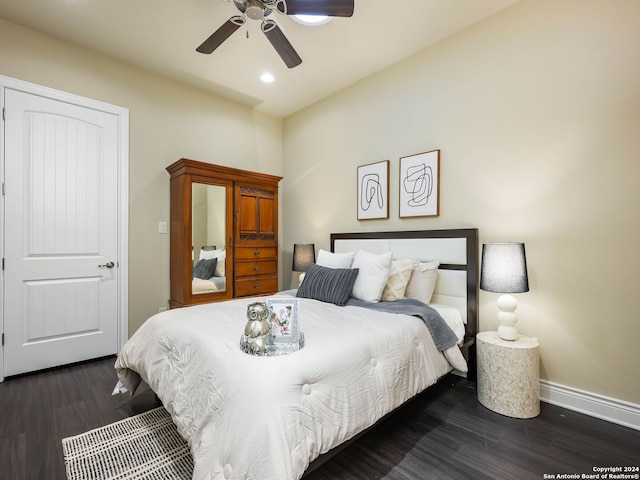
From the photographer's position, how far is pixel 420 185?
2.93 meters

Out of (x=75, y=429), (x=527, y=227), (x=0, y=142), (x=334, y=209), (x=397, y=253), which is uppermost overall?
(x=0, y=142)

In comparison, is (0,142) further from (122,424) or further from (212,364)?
(212,364)

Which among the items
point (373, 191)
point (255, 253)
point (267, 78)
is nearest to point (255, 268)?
point (255, 253)

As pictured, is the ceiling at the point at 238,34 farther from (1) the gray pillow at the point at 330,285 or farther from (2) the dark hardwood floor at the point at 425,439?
(2) the dark hardwood floor at the point at 425,439

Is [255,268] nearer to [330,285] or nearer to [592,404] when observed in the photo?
[330,285]

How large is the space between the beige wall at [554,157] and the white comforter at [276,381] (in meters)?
0.91

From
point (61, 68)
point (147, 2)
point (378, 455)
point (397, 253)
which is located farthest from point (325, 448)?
point (61, 68)

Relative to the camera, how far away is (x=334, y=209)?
149 inches

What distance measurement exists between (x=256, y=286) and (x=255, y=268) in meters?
0.21

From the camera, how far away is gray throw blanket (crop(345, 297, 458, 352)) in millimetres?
2090

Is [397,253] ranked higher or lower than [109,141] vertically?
lower

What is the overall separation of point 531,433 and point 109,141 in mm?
4121

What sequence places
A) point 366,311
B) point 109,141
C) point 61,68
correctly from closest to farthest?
1. point 366,311
2. point 61,68
3. point 109,141

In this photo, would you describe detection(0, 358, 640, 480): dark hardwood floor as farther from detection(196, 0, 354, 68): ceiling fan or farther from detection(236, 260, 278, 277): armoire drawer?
detection(196, 0, 354, 68): ceiling fan
